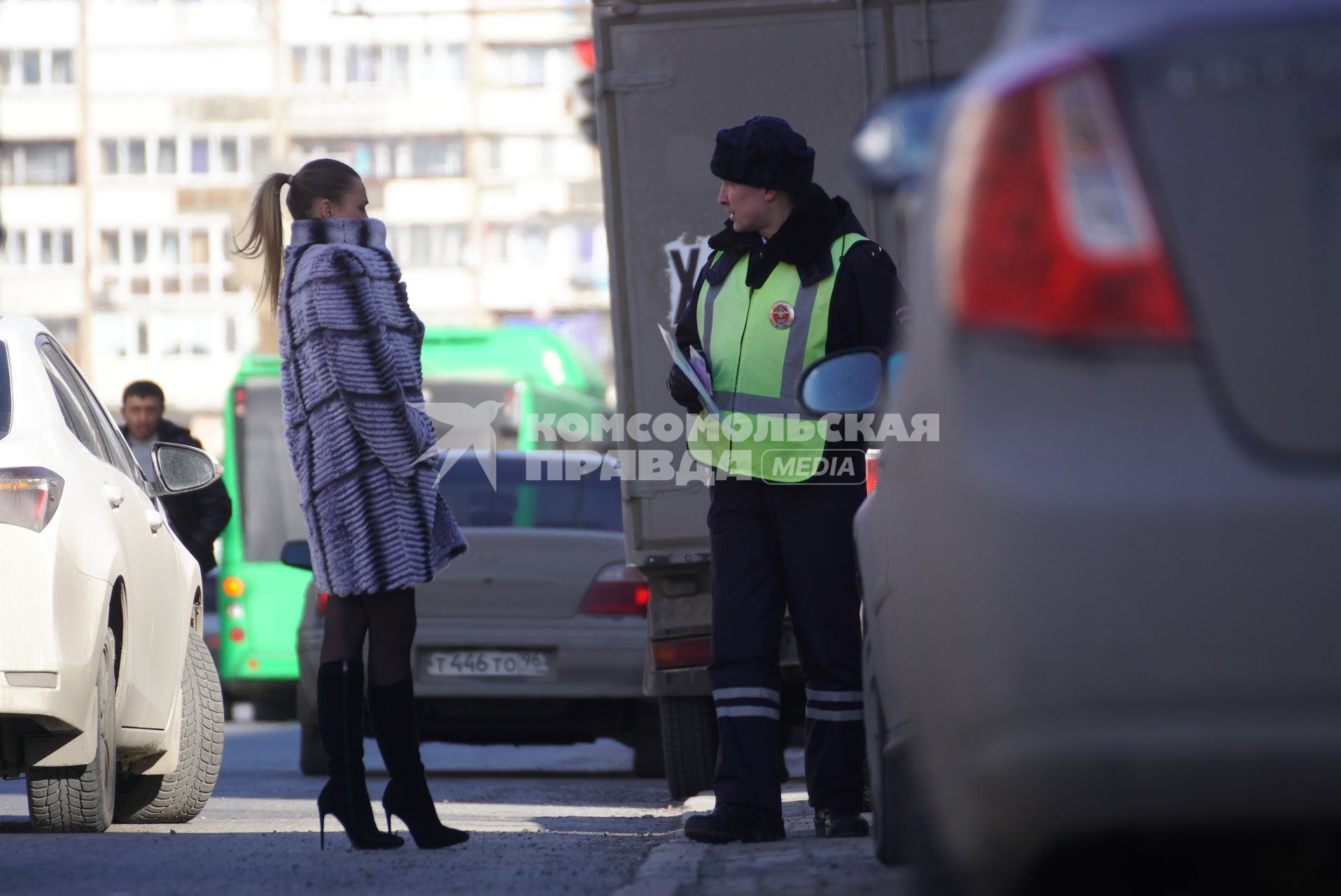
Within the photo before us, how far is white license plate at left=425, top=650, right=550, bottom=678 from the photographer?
11.3 meters

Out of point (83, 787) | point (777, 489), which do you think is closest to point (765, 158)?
point (777, 489)

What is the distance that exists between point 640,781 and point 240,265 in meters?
53.5

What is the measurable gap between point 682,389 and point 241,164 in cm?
7028

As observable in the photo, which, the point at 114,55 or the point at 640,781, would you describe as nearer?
the point at 640,781

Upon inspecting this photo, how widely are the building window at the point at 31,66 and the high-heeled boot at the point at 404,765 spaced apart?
2879 inches

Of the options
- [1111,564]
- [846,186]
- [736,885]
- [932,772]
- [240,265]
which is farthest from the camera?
[240,265]

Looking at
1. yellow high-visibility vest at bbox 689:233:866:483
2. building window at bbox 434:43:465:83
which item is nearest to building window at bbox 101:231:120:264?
building window at bbox 434:43:465:83

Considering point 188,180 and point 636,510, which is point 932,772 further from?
point 188,180

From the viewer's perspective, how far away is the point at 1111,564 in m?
2.49

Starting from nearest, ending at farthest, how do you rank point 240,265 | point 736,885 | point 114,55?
Answer: point 736,885
point 240,265
point 114,55

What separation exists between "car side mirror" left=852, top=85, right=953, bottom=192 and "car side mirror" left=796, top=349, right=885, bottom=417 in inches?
39.3

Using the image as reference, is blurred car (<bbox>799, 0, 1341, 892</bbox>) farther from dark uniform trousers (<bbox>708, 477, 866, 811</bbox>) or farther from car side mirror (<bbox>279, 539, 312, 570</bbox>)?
car side mirror (<bbox>279, 539, 312, 570</bbox>)

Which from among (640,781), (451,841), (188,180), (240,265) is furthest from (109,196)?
(451,841)

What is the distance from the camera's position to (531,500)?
1192cm
